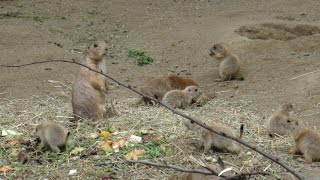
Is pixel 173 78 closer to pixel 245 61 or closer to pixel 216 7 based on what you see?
pixel 245 61

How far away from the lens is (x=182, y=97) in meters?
8.66

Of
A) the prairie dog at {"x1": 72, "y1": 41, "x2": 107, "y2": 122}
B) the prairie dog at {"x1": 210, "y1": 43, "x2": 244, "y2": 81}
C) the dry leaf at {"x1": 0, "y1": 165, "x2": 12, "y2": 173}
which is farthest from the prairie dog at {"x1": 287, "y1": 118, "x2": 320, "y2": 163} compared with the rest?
the prairie dog at {"x1": 210, "y1": 43, "x2": 244, "y2": 81}

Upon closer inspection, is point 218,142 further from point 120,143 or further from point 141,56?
point 141,56

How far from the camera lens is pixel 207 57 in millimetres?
11453

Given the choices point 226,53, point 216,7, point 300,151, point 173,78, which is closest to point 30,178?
point 300,151

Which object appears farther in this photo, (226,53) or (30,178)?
(226,53)

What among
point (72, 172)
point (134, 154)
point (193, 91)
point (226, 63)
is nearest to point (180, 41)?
point (226, 63)

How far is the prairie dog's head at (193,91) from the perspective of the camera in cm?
877

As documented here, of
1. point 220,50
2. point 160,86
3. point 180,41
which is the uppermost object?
point 220,50

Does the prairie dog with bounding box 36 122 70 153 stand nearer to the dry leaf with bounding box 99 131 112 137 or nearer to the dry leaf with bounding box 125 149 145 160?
the dry leaf with bounding box 99 131 112 137

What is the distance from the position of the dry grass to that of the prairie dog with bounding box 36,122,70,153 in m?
0.08

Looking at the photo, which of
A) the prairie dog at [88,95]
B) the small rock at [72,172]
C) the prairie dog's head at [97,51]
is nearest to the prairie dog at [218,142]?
the small rock at [72,172]

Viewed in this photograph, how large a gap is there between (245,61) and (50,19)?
16.5 feet

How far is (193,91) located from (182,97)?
0.70 feet
